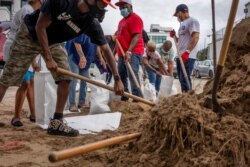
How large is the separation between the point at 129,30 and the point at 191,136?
171 inches

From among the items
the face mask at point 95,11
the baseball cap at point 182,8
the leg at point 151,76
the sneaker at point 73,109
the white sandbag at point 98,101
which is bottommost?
the sneaker at point 73,109

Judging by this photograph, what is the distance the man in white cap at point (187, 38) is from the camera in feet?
22.2

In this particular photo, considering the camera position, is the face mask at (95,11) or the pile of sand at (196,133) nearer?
the pile of sand at (196,133)

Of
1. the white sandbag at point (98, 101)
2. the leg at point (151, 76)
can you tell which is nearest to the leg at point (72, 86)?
the white sandbag at point (98, 101)

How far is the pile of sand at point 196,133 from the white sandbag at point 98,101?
2818mm

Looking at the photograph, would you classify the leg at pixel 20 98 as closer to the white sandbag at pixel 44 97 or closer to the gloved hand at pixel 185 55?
the white sandbag at pixel 44 97

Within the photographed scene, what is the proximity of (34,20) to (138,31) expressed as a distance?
2641 mm

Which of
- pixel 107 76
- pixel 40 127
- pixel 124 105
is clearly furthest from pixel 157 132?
pixel 107 76

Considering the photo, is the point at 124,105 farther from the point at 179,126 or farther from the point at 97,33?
the point at 179,126

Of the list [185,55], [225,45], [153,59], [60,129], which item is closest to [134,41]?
[185,55]

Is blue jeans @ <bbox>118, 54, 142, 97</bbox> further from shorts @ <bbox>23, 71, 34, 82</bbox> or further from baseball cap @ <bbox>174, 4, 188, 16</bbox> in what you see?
shorts @ <bbox>23, 71, 34, 82</bbox>

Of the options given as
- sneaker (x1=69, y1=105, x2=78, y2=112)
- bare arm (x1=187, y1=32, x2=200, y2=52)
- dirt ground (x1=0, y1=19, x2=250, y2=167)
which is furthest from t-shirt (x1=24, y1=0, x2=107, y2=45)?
bare arm (x1=187, y1=32, x2=200, y2=52)

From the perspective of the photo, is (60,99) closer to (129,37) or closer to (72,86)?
(72,86)

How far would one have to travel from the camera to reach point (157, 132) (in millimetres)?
3180
